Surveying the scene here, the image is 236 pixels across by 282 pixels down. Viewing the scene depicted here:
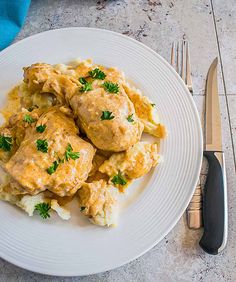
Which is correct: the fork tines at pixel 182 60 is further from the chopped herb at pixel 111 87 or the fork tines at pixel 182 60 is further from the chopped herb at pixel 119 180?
the chopped herb at pixel 119 180

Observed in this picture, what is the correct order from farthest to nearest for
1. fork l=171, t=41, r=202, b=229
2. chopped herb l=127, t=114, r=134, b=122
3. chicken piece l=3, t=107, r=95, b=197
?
1. fork l=171, t=41, r=202, b=229
2. chopped herb l=127, t=114, r=134, b=122
3. chicken piece l=3, t=107, r=95, b=197

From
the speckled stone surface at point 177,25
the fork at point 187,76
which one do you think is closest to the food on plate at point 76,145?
the fork at point 187,76

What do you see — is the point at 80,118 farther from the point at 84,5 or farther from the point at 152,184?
the point at 84,5

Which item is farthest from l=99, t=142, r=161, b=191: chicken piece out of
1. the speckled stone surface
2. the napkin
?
the napkin

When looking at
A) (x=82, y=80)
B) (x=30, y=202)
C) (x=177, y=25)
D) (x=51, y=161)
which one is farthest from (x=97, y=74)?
(x=177, y=25)

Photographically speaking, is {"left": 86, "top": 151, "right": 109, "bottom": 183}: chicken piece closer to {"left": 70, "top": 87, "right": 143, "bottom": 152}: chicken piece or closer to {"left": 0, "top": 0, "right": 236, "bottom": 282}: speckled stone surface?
{"left": 70, "top": 87, "right": 143, "bottom": 152}: chicken piece

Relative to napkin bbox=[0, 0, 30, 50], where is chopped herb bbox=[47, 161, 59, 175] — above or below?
below

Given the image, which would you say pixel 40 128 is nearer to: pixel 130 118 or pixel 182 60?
pixel 130 118
